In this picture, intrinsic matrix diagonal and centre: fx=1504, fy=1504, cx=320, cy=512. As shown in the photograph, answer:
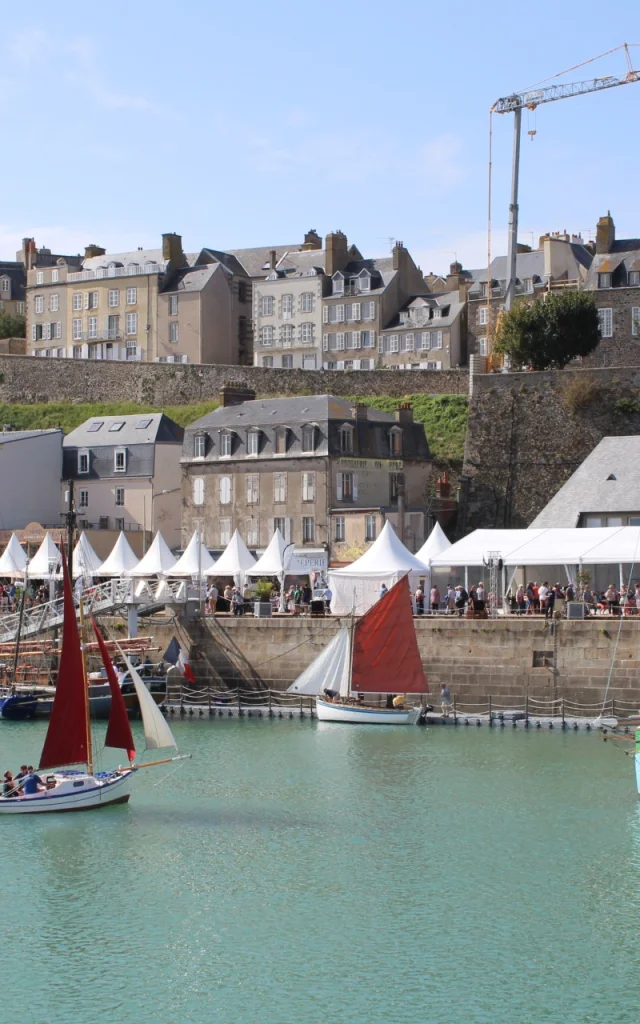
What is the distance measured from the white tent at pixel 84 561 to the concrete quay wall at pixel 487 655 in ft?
23.4

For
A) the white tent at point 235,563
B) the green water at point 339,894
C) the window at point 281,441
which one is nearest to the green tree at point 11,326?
the window at point 281,441

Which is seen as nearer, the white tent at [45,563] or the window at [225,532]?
the white tent at [45,563]

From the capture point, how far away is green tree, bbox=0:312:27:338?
89.2 meters

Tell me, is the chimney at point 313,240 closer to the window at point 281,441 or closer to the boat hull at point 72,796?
the window at point 281,441

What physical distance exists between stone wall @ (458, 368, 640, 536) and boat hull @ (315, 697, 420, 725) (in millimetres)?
17864

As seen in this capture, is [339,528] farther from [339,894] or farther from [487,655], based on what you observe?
[339,894]

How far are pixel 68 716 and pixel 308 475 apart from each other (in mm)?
26081

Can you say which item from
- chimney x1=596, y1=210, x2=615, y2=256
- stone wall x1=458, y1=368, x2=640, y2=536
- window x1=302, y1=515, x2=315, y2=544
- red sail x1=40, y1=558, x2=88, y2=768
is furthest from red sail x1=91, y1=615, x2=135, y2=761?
chimney x1=596, y1=210, x2=615, y2=256

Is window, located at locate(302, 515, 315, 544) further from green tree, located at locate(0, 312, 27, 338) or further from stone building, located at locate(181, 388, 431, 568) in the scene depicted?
green tree, located at locate(0, 312, 27, 338)

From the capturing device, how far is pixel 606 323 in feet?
212

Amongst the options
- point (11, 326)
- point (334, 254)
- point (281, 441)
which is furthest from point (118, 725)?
point (11, 326)

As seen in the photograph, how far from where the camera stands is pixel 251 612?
143 feet

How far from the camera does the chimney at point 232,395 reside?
59.5 m

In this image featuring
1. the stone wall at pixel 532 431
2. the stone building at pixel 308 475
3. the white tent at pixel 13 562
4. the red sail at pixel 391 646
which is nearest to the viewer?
the red sail at pixel 391 646
